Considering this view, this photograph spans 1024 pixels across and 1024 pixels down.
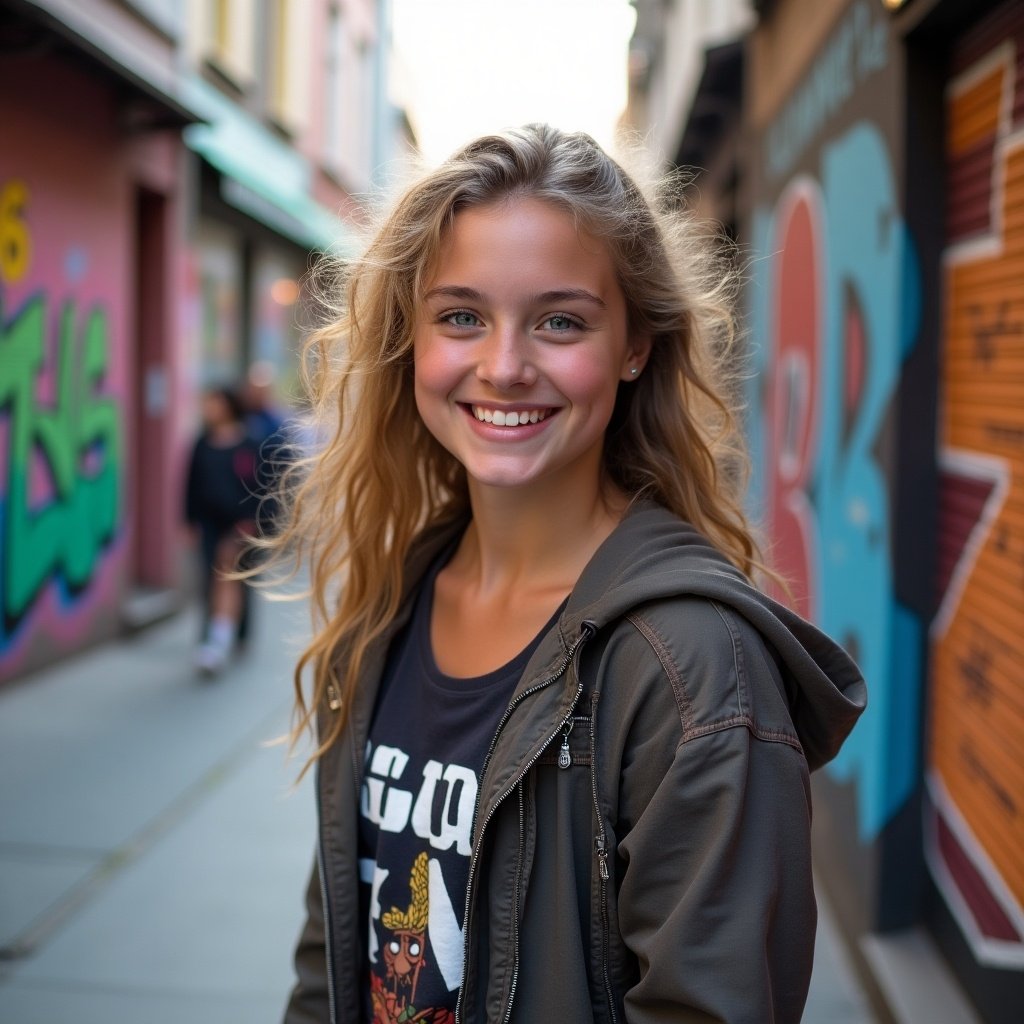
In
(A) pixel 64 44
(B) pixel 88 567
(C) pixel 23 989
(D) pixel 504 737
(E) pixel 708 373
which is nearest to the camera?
(D) pixel 504 737

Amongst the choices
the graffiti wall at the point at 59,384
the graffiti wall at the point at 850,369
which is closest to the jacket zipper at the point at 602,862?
the graffiti wall at the point at 850,369

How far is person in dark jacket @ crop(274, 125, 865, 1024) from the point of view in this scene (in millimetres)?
1354

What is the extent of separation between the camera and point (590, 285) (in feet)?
5.44

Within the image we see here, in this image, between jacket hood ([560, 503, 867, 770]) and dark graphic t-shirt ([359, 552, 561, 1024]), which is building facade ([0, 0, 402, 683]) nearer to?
dark graphic t-shirt ([359, 552, 561, 1024])

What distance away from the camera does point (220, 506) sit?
7.88m

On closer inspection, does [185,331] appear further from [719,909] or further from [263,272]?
[719,909]

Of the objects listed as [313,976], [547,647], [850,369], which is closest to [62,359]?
[850,369]

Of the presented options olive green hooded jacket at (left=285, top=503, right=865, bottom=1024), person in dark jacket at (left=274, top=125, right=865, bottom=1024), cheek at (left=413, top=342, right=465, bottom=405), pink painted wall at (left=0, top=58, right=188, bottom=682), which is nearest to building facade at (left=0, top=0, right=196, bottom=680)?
pink painted wall at (left=0, top=58, right=188, bottom=682)

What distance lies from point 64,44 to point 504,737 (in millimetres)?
6368

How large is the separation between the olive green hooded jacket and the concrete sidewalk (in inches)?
38.6

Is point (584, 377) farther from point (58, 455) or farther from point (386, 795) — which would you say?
point (58, 455)

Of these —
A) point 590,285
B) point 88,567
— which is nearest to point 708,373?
point 590,285

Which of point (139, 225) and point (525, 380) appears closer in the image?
point (525, 380)

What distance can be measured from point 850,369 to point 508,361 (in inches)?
119
